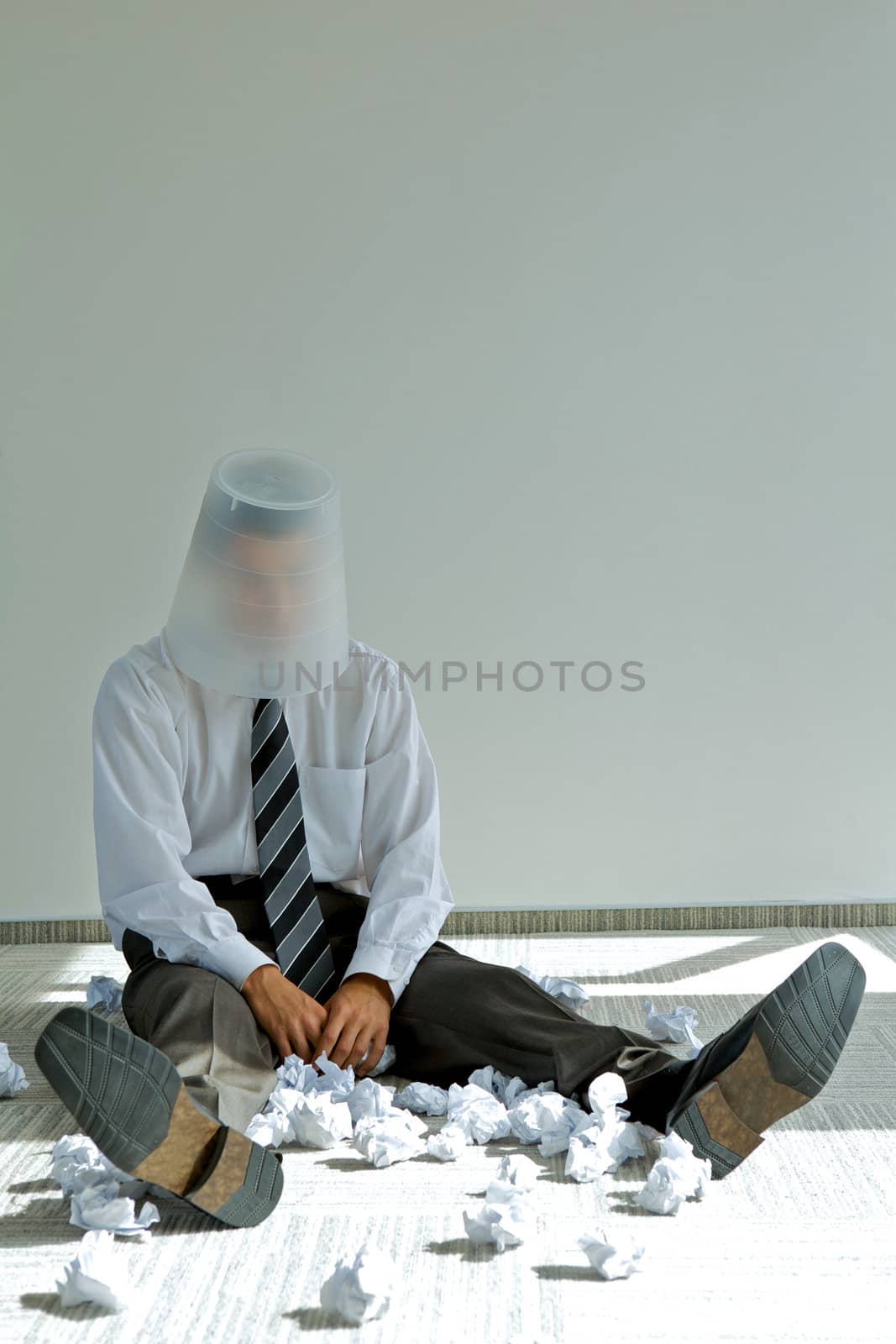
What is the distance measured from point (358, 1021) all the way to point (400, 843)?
0.29 metres

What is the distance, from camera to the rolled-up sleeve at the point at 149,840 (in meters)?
1.62

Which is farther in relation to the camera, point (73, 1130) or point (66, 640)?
point (66, 640)

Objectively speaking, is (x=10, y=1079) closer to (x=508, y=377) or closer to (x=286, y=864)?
(x=286, y=864)

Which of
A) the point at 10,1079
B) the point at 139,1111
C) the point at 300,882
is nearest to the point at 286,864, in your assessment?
the point at 300,882

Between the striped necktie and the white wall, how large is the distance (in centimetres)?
89

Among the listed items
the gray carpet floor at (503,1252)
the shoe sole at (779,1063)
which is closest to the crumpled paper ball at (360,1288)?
the gray carpet floor at (503,1252)

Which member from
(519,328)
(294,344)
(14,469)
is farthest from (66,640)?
(519,328)

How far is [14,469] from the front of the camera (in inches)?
102

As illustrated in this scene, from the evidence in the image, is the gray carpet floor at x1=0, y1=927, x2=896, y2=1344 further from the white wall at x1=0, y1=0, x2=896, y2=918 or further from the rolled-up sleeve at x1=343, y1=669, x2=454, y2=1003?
the white wall at x1=0, y1=0, x2=896, y2=918

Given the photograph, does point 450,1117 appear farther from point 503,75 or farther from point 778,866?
point 503,75

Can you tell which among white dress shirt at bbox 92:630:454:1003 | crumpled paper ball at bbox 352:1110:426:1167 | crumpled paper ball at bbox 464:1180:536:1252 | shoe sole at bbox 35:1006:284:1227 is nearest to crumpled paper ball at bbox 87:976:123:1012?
white dress shirt at bbox 92:630:454:1003

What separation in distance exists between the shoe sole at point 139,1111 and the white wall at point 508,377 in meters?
1.47

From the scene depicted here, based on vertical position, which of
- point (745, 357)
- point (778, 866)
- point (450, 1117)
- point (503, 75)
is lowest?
point (778, 866)

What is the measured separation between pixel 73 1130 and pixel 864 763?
1.82 metres
